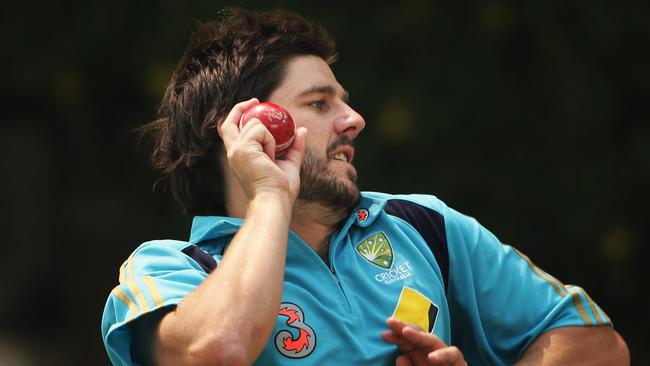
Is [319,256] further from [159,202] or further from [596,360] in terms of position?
[159,202]

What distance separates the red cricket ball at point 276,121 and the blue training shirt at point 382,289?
309 mm

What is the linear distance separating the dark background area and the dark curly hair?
249 centimetres

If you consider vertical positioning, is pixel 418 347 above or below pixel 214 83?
below

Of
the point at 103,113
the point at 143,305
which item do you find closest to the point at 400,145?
the point at 103,113

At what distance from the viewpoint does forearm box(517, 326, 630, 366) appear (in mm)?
3428

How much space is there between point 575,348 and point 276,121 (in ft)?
3.82

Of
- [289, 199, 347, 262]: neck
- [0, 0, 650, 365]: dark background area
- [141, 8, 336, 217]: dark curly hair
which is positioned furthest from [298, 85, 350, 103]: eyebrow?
[0, 0, 650, 365]: dark background area

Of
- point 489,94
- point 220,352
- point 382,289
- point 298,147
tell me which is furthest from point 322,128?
point 489,94

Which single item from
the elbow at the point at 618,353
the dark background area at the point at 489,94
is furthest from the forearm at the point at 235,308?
the dark background area at the point at 489,94

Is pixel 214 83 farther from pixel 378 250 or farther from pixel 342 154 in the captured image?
pixel 378 250

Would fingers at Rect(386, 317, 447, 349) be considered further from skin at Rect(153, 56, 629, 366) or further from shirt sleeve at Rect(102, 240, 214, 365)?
shirt sleeve at Rect(102, 240, 214, 365)

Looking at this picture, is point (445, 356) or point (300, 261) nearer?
point (445, 356)

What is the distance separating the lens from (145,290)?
310 centimetres

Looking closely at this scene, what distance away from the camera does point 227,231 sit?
3.49 m
